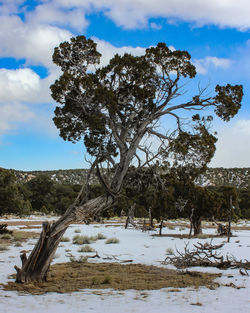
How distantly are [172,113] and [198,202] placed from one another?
13.7 m

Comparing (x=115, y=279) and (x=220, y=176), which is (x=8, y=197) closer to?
(x=115, y=279)

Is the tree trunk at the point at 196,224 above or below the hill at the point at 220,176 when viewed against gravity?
below

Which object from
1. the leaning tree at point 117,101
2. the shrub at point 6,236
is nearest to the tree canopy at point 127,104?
the leaning tree at point 117,101

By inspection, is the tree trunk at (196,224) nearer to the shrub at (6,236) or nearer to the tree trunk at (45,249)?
the shrub at (6,236)

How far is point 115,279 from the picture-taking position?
9.38 metres

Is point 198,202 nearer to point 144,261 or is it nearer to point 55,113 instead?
point 144,261

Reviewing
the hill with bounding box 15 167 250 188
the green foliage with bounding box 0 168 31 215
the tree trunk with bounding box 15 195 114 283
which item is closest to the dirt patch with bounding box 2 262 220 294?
the tree trunk with bounding box 15 195 114 283

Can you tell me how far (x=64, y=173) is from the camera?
103562 mm

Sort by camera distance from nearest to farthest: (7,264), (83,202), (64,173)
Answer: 1. (83,202)
2. (7,264)
3. (64,173)

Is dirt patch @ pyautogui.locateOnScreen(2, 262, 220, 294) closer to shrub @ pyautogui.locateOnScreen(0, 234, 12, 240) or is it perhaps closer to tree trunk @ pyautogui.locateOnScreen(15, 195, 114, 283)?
tree trunk @ pyautogui.locateOnScreen(15, 195, 114, 283)

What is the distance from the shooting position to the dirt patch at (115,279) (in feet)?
27.6

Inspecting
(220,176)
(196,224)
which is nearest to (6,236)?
(196,224)

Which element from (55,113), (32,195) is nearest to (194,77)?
(55,113)

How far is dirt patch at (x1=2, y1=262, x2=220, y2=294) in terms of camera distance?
331 inches
